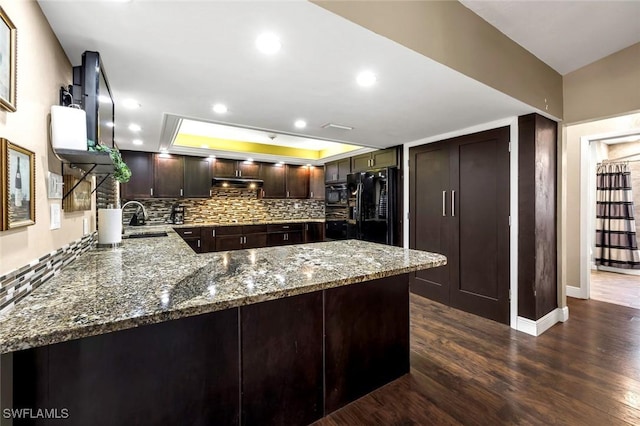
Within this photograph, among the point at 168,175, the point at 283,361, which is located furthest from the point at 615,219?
the point at 168,175

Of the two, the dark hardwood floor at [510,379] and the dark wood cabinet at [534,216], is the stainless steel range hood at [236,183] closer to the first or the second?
the dark hardwood floor at [510,379]

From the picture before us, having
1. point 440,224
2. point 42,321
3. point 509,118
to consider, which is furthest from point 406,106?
point 42,321

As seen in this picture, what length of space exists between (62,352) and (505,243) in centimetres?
336

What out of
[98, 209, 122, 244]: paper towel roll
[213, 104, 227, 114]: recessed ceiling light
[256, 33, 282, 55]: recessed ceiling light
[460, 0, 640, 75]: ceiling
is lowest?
[98, 209, 122, 244]: paper towel roll

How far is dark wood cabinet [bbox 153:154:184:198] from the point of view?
4.43 m

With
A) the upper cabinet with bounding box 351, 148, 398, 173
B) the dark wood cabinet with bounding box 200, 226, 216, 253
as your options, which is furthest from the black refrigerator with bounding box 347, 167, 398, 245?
the dark wood cabinet with bounding box 200, 226, 216, 253

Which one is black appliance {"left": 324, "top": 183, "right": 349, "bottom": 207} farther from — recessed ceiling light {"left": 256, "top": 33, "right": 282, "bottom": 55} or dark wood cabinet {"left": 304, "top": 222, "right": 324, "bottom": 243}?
recessed ceiling light {"left": 256, "top": 33, "right": 282, "bottom": 55}

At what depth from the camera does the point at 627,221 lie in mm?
4727

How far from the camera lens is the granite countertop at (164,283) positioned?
0.78 metres

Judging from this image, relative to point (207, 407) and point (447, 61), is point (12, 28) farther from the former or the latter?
point (447, 61)

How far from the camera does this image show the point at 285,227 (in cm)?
534

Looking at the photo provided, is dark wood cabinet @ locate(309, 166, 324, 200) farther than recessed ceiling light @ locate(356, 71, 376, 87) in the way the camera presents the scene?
Yes

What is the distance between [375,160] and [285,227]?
214 centimetres

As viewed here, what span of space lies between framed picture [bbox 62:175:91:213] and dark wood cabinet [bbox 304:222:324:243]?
390 cm
